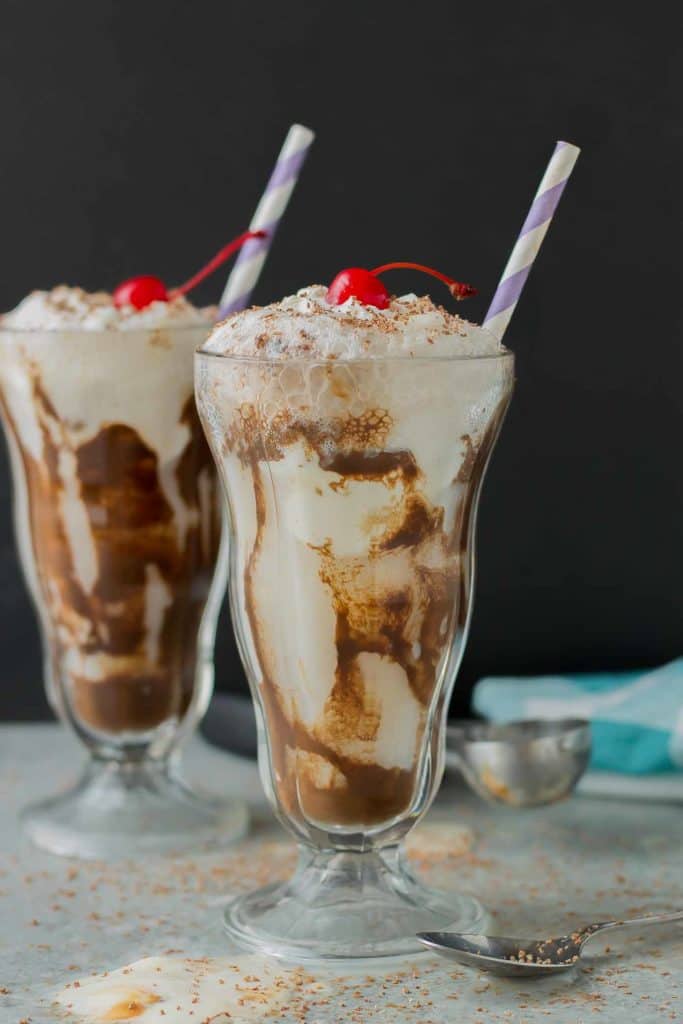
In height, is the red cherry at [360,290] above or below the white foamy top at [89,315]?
above

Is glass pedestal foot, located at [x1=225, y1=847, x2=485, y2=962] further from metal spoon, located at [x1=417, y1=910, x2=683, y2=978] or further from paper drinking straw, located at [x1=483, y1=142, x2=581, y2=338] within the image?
paper drinking straw, located at [x1=483, y1=142, x2=581, y2=338]

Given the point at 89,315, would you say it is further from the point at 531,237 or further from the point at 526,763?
the point at 526,763

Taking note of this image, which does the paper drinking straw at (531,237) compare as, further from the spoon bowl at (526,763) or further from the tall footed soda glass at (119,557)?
the spoon bowl at (526,763)

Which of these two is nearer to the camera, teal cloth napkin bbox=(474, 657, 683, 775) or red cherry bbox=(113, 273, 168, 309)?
red cherry bbox=(113, 273, 168, 309)

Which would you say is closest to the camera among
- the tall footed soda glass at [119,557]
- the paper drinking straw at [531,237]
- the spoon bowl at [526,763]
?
the paper drinking straw at [531,237]

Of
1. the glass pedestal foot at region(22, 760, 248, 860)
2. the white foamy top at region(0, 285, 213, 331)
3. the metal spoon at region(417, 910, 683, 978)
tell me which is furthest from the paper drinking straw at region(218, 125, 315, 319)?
the metal spoon at region(417, 910, 683, 978)

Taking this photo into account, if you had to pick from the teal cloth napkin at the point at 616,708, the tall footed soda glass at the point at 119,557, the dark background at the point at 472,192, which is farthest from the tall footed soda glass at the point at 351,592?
the dark background at the point at 472,192

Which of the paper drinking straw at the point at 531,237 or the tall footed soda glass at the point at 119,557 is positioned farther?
the tall footed soda glass at the point at 119,557

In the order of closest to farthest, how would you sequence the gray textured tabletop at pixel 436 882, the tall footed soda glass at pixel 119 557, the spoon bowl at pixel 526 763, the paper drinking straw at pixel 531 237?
1. the gray textured tabletop at pixel 436 882
2. the paper drinking straw at pixel 531 237
3. the tall footed soda glass at pixel 119 557
4. the spoon bowl at pixel 526 763
